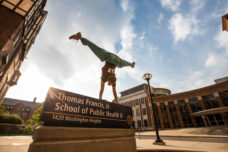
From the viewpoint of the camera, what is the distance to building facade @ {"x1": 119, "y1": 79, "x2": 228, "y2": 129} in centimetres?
2203

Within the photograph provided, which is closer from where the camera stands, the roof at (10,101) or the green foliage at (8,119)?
the green foliage at (8,119)

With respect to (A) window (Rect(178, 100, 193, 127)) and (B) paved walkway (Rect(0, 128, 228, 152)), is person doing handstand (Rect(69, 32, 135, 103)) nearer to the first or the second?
(B) paved walkway (Rect(0, 128, 228, 152))

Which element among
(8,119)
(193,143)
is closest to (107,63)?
(193,143)

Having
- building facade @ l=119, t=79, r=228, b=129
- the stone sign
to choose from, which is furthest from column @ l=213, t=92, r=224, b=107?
the stone sign

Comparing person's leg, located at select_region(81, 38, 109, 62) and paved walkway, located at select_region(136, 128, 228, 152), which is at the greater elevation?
person's leg, located at select_region(81, 38, 109, 62)

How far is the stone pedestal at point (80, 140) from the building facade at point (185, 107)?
2196 cm

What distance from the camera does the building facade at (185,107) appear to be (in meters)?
22.0

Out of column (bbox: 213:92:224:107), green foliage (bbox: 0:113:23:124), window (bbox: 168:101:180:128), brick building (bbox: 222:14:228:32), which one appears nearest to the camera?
brick building (bbox: 222:14:228:32)

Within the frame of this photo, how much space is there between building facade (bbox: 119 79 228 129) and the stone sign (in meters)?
22.2

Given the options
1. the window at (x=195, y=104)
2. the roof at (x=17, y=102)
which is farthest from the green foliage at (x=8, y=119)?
the roof at (x=17, y=102)

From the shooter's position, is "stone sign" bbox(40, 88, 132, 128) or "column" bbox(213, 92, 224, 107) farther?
"column" bbox(213, 92, 224, 107)

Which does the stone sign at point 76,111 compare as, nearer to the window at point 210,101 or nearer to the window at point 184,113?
the window at point 210,101

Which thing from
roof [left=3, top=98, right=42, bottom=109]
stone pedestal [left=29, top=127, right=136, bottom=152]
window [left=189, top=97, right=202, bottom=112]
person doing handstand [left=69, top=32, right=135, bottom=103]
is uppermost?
roof [left=3, top=98, right=42, bottom=109]

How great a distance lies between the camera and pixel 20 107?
169 ft
